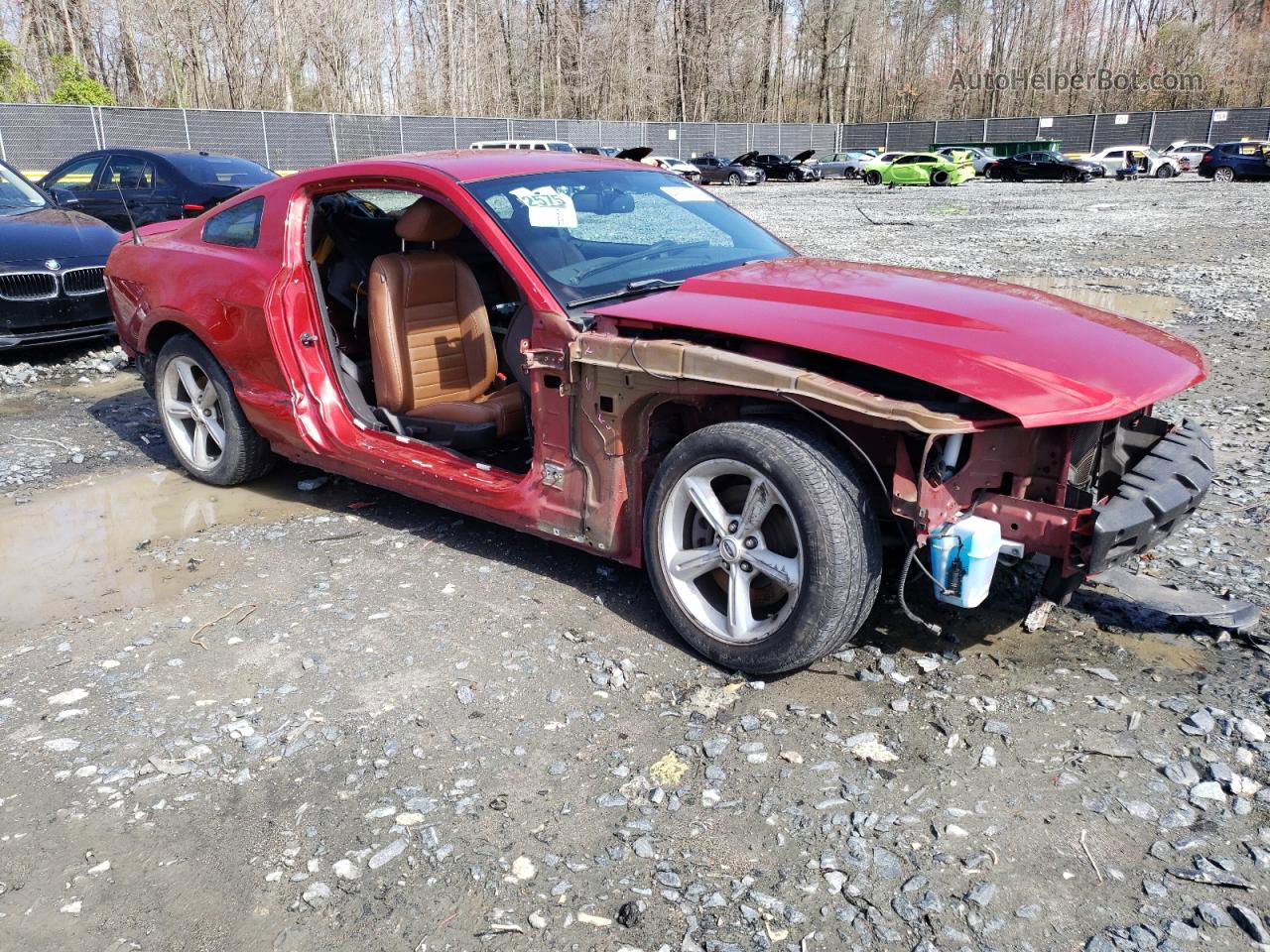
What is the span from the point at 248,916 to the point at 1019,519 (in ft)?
7.77

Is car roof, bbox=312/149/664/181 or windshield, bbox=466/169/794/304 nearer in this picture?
windshield, bbox=466/169/794/304

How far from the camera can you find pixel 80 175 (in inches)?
459

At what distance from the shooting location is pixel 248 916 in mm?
2410

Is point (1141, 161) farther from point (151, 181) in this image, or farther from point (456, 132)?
point (151, 181)

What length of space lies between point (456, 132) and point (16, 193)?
99.2 ft

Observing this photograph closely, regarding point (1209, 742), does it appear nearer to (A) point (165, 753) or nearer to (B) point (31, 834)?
(A) point (165, 753)

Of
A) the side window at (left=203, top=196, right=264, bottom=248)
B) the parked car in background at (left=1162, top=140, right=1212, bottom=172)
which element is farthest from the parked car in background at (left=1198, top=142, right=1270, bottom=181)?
the side window at (left=203, top=196, right=264, bottom=248)

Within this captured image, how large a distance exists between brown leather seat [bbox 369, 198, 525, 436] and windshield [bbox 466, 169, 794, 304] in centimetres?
60

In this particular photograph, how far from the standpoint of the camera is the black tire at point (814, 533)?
3045 millimetres

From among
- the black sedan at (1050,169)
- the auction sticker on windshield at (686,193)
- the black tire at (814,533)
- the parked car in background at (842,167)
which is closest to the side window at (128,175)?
the auction sticker on windshield at (686,193)

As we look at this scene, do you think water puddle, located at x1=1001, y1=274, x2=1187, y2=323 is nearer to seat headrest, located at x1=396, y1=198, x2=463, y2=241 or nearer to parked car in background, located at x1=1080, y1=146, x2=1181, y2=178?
seat headrest, located at x1=396, y1=198, x2=463, y2=241

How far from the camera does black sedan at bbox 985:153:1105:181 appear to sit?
3578 cm

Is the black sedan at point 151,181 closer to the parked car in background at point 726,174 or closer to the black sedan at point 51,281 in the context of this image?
the black sedan at point 51,281

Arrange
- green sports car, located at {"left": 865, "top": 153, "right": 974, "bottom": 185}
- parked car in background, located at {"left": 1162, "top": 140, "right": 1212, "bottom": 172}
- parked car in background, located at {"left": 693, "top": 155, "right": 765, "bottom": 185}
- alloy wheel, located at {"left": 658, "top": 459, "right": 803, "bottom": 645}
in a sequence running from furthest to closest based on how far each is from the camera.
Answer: parked car in background, located at {"left": 693, "top": 155, "right": 765, "bottom": 185}, parked car in background, located at {"left": 1162, "top": 140, "right": 1212, "bottom": 172}, green sports car, located at {"left": 865, "top": 153, "right": 974, "bottom": 185}, alloy wheel, located at {"left": 658, "top": 459, "right": 803, "bottom": 645}
